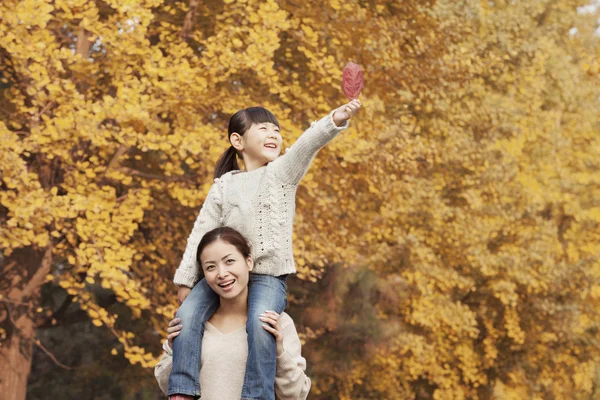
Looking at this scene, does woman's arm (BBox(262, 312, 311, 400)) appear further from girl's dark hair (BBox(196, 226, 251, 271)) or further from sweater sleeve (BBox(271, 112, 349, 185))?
sweater sleeve (BBox(271, 112, 349, 185))

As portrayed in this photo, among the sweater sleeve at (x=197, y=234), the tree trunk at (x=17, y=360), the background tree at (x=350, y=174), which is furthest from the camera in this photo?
the tree trunk at (x=17, y=360)

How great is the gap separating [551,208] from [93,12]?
35.2ft

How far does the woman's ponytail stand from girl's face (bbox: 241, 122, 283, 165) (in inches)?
10.2

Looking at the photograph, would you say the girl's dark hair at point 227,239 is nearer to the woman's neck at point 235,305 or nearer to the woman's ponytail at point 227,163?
A: the woman's neck at point 235,305

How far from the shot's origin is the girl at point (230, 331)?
11.4 feet

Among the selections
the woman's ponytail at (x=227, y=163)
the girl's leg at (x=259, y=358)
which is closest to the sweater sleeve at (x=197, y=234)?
the woman's ponytail at (x=227, y=163)

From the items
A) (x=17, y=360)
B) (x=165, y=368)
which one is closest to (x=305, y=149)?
(x=165, y=368)

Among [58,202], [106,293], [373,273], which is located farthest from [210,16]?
[373,273]

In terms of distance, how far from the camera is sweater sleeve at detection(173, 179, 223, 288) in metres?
3.75

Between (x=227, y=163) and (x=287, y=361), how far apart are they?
106cm

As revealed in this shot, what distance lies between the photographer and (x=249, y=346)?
3.41 m

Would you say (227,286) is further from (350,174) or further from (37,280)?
(350,174)

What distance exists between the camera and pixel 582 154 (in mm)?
16594

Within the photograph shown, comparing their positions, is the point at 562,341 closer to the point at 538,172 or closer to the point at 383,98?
the point at 538,172
